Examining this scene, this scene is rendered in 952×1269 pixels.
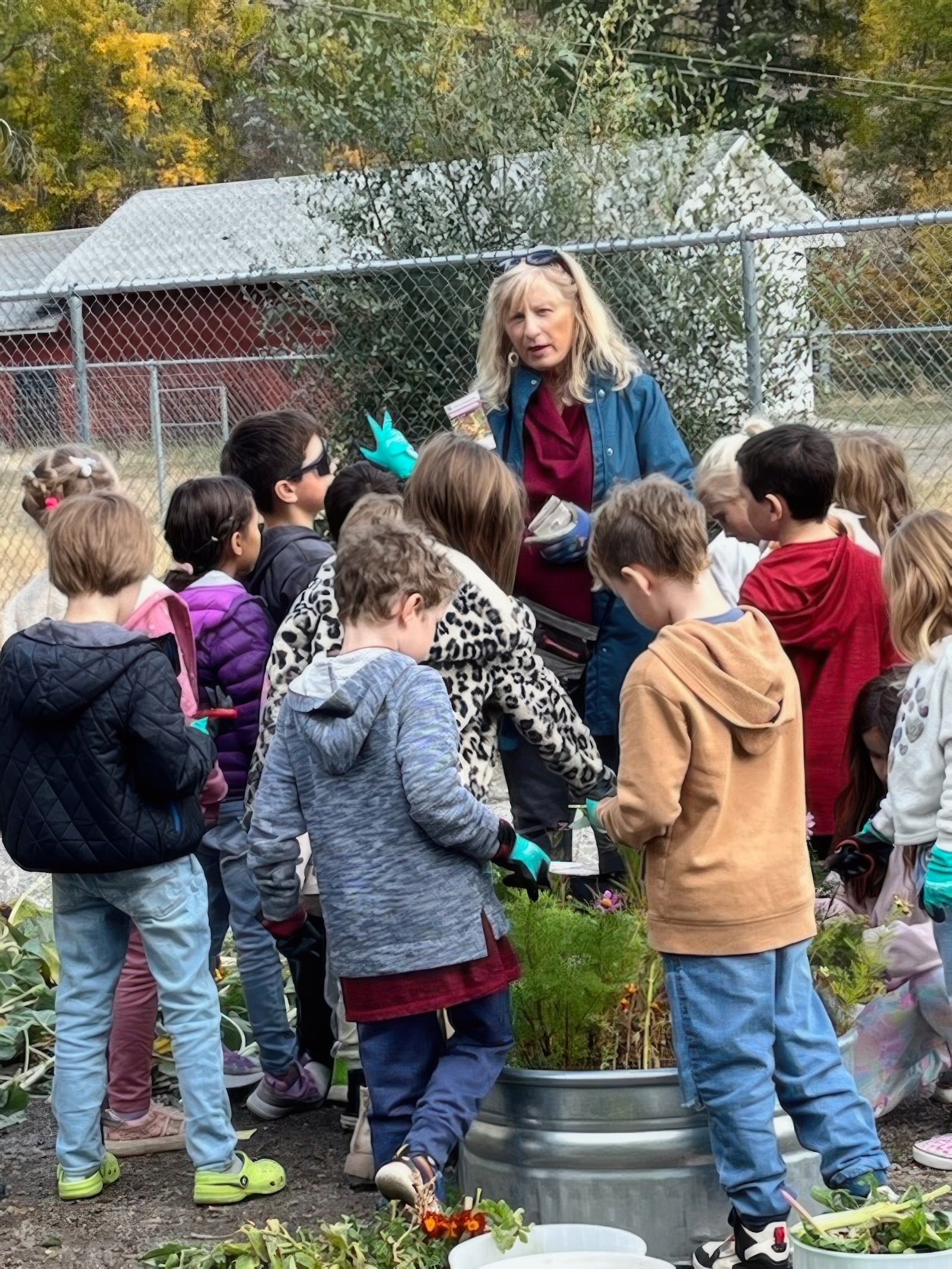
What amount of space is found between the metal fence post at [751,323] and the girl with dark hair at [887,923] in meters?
2.09

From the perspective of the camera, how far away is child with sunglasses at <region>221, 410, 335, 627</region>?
4.18 meters

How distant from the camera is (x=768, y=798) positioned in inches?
118

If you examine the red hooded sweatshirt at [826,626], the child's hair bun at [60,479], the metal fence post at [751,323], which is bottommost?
the red hooded sweatshirt at [826,626]

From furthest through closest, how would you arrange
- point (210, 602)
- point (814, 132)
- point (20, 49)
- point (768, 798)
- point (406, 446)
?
point (20, 49), point (814, 132), point (406, 446), point (210, 602), point (768, 798)

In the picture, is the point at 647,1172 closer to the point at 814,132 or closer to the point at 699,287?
the point at 699,287

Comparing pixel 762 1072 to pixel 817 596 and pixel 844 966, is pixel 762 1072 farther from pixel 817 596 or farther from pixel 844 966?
pixel 817 596

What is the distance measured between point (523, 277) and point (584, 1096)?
2167mm

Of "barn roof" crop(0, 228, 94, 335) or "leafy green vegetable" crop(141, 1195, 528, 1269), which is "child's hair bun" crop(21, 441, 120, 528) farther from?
"barn roof" crop(0, 228, 94, 335)

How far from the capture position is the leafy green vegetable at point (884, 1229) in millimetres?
2449

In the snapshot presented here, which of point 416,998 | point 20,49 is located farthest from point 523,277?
point 20,49

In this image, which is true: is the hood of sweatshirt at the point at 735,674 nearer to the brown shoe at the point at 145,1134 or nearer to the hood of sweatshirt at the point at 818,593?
the hood of sweatshirt at the point at 818,593

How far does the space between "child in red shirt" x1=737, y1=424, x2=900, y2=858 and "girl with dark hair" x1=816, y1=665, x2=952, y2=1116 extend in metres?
0.08

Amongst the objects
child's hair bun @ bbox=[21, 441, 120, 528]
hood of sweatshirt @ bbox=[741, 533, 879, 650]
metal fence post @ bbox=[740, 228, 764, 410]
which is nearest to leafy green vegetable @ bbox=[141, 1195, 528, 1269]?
hood of sweatshirt @ bbox=[741, 533, 879, 650]

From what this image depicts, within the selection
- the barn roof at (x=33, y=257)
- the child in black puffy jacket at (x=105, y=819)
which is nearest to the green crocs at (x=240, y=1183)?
the child in black puffy jacket at (x=105, y=819)
